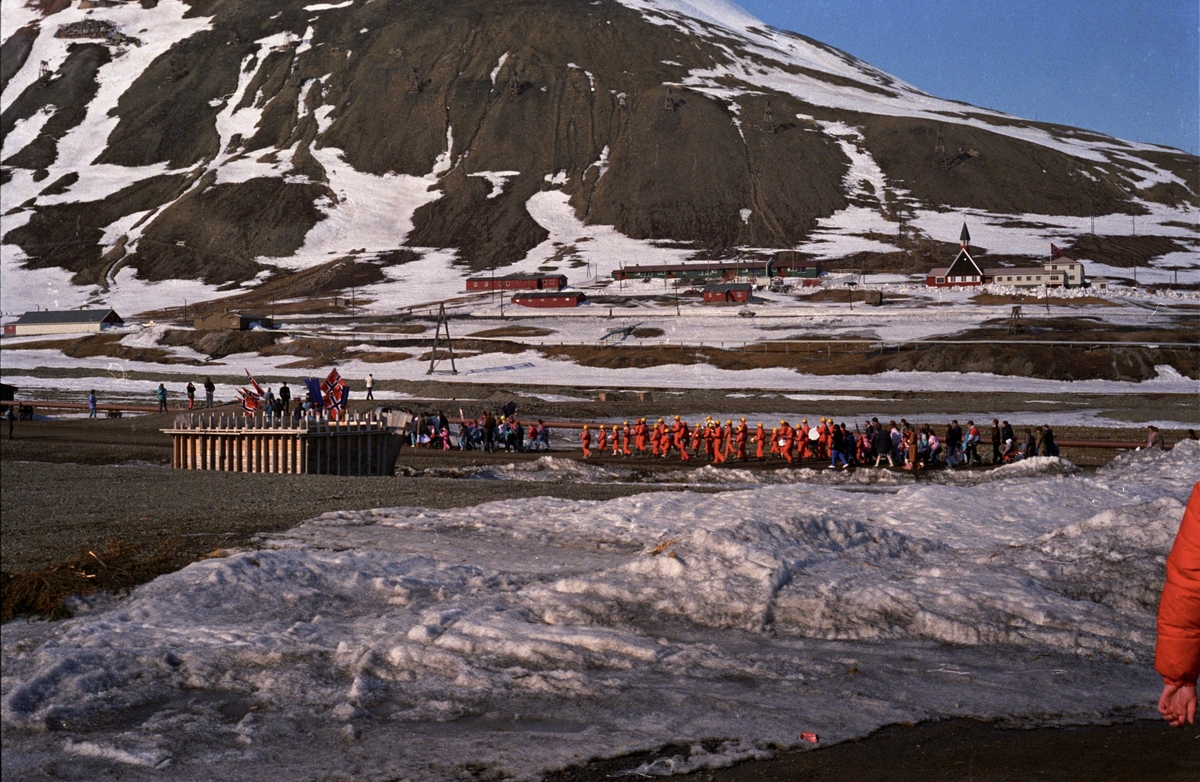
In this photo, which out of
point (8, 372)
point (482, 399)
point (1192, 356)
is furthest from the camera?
point (8, 372)

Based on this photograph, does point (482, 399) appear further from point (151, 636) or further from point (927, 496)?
point (151, 636)

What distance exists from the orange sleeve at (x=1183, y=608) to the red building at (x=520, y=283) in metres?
164

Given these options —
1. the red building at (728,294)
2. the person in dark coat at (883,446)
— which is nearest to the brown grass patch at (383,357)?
the red building at (728,294)

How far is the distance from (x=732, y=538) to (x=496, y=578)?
13.2 feet

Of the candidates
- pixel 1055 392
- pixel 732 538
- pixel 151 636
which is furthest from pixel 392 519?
pixel 1055 392

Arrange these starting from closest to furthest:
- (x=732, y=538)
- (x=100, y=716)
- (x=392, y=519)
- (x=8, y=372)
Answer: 1. (x=100, y=716)
2. (x=732, y=538)
3. (x=392, y=519)
4. (x=8, y=372)

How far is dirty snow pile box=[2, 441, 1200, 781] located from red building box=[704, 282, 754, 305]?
12811cm

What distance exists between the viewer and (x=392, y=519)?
22.3m

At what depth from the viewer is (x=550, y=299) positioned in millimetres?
154875

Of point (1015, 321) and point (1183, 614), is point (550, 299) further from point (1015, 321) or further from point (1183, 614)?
point (1183, 614)

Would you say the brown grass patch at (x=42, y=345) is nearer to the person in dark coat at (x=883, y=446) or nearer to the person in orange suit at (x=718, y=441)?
the person in orange suit at (x=718, y=441)

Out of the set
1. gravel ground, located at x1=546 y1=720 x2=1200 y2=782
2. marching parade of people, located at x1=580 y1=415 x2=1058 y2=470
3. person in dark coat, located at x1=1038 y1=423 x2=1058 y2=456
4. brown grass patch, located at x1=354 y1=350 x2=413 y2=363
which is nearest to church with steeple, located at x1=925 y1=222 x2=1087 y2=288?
brown grass patch, located at x1=354 y1=350 x2=413 y2=363

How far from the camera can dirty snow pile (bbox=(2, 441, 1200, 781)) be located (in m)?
11.4

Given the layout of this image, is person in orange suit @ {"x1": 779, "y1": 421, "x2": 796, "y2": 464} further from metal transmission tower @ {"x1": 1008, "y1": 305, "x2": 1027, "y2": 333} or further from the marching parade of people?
metal transmission tower @ {"x1": 1008, "y1": 305, "x2": 1027, "y2": 333}
